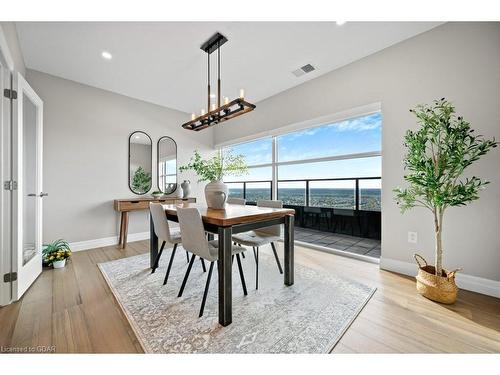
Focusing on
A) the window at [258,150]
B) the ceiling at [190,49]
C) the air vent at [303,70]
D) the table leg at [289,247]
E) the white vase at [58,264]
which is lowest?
the white vase at [58,264]

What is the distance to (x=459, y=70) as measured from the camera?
2.05 metres

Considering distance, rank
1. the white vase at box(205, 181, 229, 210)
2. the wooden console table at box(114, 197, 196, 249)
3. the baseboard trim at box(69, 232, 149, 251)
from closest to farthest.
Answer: the white vase at box(205, 181, 229, 210)
the baseboard trim at box(69, 232, 149, 251)
the wooden console table at box(114, 197, 196, 249)

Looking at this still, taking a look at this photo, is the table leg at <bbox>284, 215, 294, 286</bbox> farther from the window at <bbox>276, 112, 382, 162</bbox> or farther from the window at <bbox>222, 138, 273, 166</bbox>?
the window at <bbox>222, 138, 273, 166</bbox>

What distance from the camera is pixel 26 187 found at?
7.12 ft

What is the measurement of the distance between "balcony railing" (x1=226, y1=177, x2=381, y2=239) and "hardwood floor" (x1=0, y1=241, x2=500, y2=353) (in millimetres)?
1523

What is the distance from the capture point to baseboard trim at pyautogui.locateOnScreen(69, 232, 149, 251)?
3244mm

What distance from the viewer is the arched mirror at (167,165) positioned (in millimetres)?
4207

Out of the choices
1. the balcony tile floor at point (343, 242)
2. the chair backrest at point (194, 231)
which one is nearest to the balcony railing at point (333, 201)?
the balcony tile floor at point (343, 242)

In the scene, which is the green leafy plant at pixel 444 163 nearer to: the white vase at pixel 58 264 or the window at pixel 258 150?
the window at pixel 258 150

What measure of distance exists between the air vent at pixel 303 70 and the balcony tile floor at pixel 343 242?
270 centimetres

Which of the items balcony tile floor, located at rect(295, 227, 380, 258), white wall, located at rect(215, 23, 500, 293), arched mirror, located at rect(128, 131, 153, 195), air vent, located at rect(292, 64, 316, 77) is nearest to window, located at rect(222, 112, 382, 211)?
white wall, located at rect(215, 23, 500, 293)

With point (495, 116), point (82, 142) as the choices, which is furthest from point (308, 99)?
point (82, 142)
